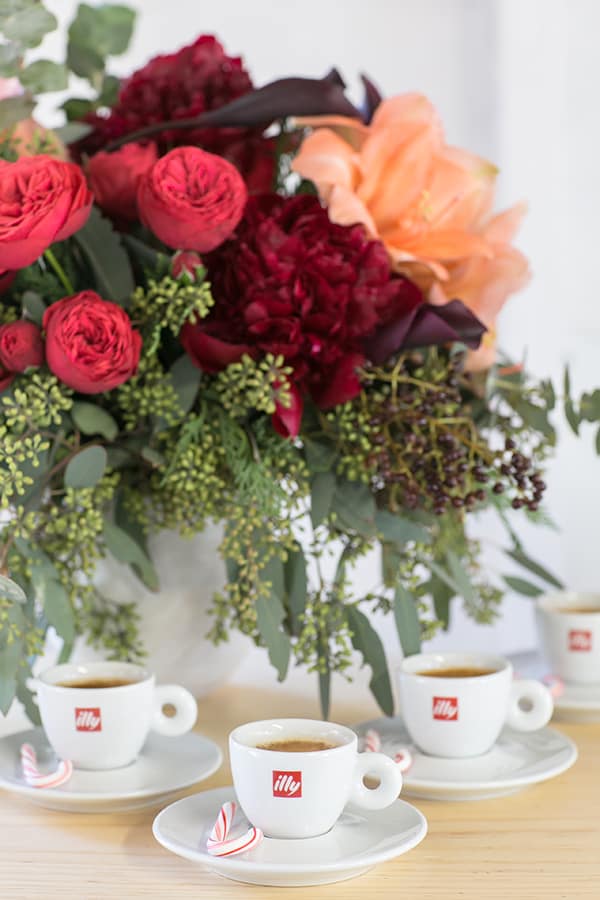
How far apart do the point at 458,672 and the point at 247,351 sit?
0.27 meters

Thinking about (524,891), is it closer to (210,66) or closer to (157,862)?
(157,862)

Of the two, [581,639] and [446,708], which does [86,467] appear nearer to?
[446,708]

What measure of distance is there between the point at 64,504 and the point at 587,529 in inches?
40.4

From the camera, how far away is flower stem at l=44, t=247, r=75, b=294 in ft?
2.59

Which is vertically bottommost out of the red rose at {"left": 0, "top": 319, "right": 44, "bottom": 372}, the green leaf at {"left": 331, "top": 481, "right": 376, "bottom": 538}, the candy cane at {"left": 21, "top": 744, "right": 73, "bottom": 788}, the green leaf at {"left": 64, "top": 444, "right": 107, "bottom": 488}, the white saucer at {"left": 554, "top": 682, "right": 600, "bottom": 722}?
the white saucer at {"left": 554, "top": 682, "right": 600, "bottom": 722}

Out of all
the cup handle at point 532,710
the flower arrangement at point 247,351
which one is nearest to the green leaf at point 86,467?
the flower arrangement at point 247,351

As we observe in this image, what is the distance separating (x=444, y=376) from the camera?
82cm

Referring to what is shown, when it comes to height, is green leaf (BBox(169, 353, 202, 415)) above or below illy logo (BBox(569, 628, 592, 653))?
above

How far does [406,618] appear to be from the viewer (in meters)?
0.84

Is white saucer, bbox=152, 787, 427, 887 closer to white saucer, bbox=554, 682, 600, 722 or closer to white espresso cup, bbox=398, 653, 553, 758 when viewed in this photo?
white espresso cup, bbox=398, 653, 553, 758

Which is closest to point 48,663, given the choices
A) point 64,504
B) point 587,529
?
point 64,504

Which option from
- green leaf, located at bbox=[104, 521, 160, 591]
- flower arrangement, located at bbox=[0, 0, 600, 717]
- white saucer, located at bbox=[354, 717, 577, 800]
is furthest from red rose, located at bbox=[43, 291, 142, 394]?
white saucer, located at bbox=[354, 717, 577, 800]

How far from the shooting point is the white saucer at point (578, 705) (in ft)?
2.94

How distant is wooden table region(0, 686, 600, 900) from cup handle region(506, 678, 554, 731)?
42 millimetres
